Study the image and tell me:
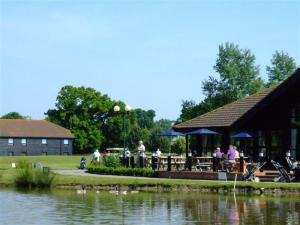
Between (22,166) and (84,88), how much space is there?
6728cm

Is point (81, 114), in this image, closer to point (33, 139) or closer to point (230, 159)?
point (33, 139)

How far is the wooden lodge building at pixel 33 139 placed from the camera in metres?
89.1

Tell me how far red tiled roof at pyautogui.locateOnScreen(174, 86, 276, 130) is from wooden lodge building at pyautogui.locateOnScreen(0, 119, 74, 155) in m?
47.7

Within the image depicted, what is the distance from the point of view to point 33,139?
90312mm

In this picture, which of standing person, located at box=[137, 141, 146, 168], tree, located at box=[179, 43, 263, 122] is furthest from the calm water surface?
tree, located at box=[179, 43, 263, 122]

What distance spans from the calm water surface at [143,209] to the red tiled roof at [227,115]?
13304 millimetres

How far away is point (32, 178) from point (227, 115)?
14.6 metres

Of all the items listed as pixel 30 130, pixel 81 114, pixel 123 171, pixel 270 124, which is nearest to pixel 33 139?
pixel 30 130

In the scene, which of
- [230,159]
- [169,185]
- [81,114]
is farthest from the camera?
[81,114]

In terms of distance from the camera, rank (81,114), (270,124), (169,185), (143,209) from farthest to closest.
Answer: (81,114) < (270,124) < (169,185) < (143,209)

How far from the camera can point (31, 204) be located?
2467 centimetres

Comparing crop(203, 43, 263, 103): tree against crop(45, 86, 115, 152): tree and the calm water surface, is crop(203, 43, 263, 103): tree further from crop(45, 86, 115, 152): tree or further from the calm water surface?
the calm water surface

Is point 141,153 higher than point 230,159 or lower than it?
higher

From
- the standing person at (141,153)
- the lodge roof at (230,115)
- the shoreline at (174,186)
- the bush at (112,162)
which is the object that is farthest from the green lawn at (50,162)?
the shoreline at (174,186)
